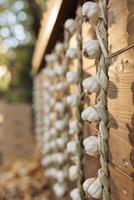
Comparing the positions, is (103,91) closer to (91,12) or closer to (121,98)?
(121,98)

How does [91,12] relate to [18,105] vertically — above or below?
above

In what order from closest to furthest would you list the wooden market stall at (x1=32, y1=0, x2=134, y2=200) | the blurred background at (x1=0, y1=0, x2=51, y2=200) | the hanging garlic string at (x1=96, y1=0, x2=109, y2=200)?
the wooden market stall at (x1=32, y1=0, x2=134, y2=200)
the hanging garlic string at (x1=96, y1=0, x2=109, y2=200)
the blurred background at (x1=0, y1=0, x2=51, y2=200)

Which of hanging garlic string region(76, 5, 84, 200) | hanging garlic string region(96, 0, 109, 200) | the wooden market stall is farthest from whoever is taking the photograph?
hanging garlic string region(76, 5, 84, 200)

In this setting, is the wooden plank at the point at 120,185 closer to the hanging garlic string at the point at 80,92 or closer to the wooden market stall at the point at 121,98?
the wooden market stall at the point at 121,98

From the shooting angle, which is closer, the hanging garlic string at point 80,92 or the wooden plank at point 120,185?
the wooden plank at point 120,185

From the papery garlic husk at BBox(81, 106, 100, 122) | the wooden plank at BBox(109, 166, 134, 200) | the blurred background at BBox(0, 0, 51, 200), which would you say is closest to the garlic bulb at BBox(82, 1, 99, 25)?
the papery garlic husk at BBox(81, 106, 100, 122)

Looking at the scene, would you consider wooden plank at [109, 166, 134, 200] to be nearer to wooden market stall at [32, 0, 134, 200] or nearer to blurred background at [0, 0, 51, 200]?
wooden market stall at [32, 0, 134, 200]

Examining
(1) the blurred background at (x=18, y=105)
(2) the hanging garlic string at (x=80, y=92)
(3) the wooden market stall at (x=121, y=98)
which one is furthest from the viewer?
(1) the blurred background at (x=18, y=105)

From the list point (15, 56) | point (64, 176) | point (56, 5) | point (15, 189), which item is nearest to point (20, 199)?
point (15, 189)

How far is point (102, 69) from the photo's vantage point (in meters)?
1.37

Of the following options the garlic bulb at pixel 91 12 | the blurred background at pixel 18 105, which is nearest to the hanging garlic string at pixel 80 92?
the garlic bulb at pixel 91 12

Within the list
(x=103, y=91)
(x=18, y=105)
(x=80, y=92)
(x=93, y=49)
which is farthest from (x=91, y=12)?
(x=18, y=105)

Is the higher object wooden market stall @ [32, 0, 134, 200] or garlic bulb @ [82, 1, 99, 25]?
garlic bulb @ [82, 1, 99, 25]

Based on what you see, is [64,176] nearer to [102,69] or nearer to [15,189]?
[102,69]
